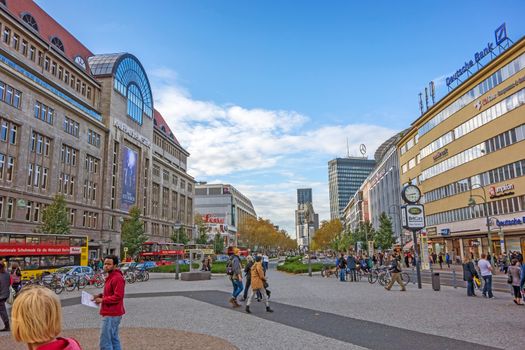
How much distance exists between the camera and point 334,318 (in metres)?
12.1

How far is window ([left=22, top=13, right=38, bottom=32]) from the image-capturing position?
1907 inches

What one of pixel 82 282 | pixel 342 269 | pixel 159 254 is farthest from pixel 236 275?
pixel 159 254

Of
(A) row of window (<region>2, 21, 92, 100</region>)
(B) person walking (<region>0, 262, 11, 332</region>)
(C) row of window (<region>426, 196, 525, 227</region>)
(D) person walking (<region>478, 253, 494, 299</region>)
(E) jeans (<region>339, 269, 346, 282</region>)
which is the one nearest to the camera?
(B) person walking (<region>0, 262, 11, 332</region>)

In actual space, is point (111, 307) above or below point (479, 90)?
below

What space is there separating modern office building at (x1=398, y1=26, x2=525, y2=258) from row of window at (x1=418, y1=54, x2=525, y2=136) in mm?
99

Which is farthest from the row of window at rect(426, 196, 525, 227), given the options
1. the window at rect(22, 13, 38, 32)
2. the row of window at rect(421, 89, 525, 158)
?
the window at rect(22, 13, 38, 32)

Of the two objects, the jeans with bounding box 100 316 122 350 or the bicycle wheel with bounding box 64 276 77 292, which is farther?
the bicycle wheel with bounding box 64 276 77 292

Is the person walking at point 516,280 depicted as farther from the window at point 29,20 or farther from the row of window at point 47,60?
the window at point 29,20

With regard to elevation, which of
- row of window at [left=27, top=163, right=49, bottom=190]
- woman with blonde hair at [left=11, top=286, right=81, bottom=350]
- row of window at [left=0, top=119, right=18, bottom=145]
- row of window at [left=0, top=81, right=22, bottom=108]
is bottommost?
woman with blonde hair at [left=11, top=286, right=81, bottom=350]

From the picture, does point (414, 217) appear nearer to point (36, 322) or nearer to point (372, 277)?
point (372, 277)

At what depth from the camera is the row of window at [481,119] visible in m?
40.5

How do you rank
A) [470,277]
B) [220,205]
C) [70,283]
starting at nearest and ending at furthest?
[470,277] < [70,283] < [220,205]

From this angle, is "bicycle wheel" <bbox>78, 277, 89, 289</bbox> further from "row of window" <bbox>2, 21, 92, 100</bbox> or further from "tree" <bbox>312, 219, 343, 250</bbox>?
"tree" <bbox>312, 219, 343, 250</bbox>

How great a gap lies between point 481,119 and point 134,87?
56.5 metres
